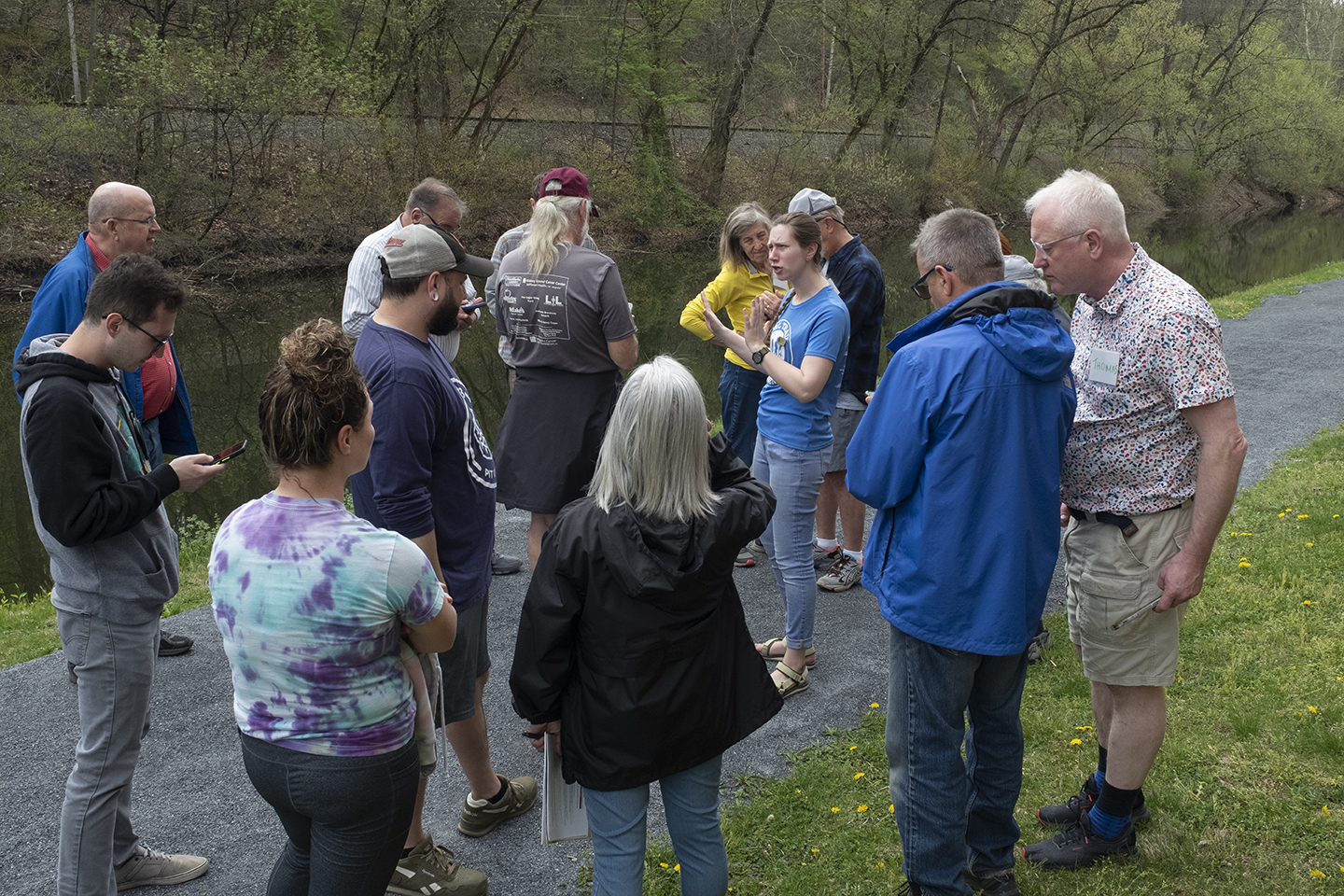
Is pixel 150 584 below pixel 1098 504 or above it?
below

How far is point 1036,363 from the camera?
2436mm

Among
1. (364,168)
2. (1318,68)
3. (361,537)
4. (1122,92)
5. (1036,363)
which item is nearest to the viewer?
(361,537)

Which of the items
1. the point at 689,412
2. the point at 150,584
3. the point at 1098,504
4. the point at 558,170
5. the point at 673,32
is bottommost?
the point at 150,584

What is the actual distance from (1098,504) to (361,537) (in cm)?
200

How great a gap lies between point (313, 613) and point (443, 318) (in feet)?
3.93

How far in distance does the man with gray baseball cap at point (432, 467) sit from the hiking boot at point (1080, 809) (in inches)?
73.4

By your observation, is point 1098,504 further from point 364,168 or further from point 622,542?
point 364,168

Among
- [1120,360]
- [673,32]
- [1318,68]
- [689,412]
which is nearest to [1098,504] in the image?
[1120,360]

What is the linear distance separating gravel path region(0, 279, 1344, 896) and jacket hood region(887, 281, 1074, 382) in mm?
1933

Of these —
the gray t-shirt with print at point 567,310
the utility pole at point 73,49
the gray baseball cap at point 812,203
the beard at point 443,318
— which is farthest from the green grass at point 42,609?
the utility pole at point 73,49

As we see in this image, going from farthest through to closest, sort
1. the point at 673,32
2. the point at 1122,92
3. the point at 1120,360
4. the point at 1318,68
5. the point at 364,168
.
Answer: the point at 1318,68
the point at 1122,92
the point at 673,32
the point at 364,168
the point at 1120,360

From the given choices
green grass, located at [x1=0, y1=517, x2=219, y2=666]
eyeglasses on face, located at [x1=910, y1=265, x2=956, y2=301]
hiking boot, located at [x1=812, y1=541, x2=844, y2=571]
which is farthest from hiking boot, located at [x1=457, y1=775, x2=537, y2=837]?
hiking boot, located at [x1=812, y1=541, x2=844, y2=571]

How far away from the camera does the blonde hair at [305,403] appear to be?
2.02 meters

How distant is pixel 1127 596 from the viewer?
2744mm
